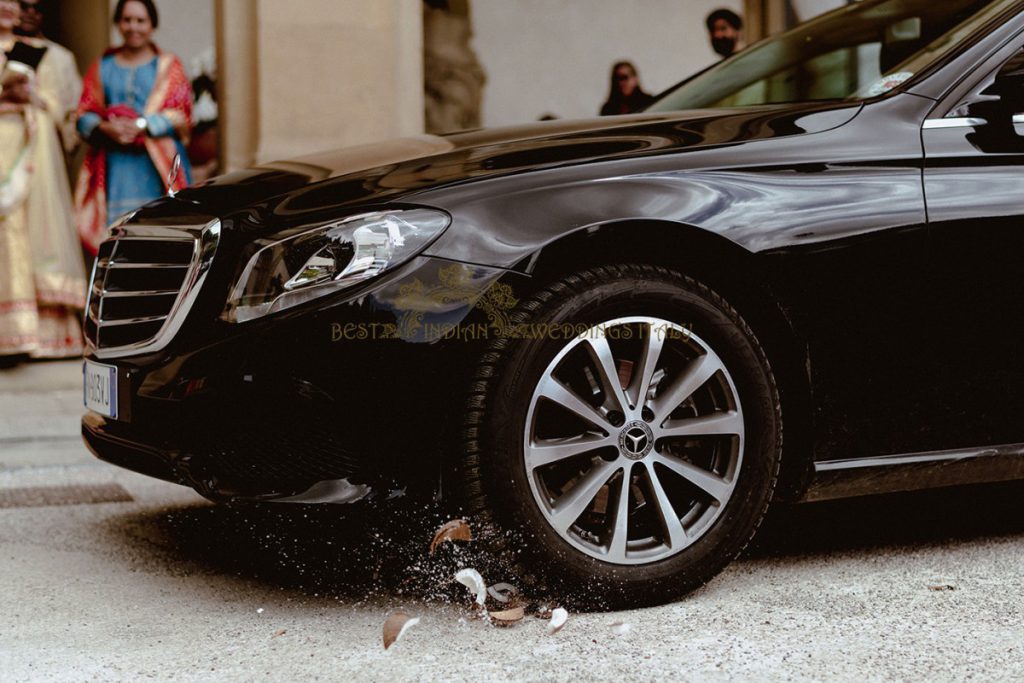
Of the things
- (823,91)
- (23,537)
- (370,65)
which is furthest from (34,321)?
(823,91)

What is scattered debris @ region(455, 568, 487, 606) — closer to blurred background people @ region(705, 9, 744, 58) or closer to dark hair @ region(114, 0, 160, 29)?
dark hair @ region(114, 0, 160, 29)

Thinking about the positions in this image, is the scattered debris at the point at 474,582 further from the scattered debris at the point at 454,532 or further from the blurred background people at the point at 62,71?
the blurred background people at the point at 62,71

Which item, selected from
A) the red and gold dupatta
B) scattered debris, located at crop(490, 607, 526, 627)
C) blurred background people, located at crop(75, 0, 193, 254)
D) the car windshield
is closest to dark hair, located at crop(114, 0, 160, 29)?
blurred background people, located at crop(75, 0, 193, 254)

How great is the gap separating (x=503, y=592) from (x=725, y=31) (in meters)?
6.41

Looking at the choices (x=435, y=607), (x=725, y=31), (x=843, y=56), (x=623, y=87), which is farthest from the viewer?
(x=623, y=87)

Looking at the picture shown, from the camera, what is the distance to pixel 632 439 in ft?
10.2

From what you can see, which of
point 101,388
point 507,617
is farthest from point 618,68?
point 507,617

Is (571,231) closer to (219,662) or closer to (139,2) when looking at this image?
(219,662)

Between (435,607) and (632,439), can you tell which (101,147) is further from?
(632,439)

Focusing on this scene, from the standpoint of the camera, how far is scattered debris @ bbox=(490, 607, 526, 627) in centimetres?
307

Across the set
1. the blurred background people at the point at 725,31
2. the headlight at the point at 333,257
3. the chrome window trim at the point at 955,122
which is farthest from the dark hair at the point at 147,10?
the chrome window trim at the point at 955,122

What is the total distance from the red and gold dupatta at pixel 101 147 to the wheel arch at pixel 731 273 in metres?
4.60

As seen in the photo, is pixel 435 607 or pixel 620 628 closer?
pixel 620 628

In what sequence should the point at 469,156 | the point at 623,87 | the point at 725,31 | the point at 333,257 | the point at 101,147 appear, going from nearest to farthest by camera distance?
the point at 333,257, the point at 469,156, the point at 101,147, the point at 725,31, the point at 623,87
